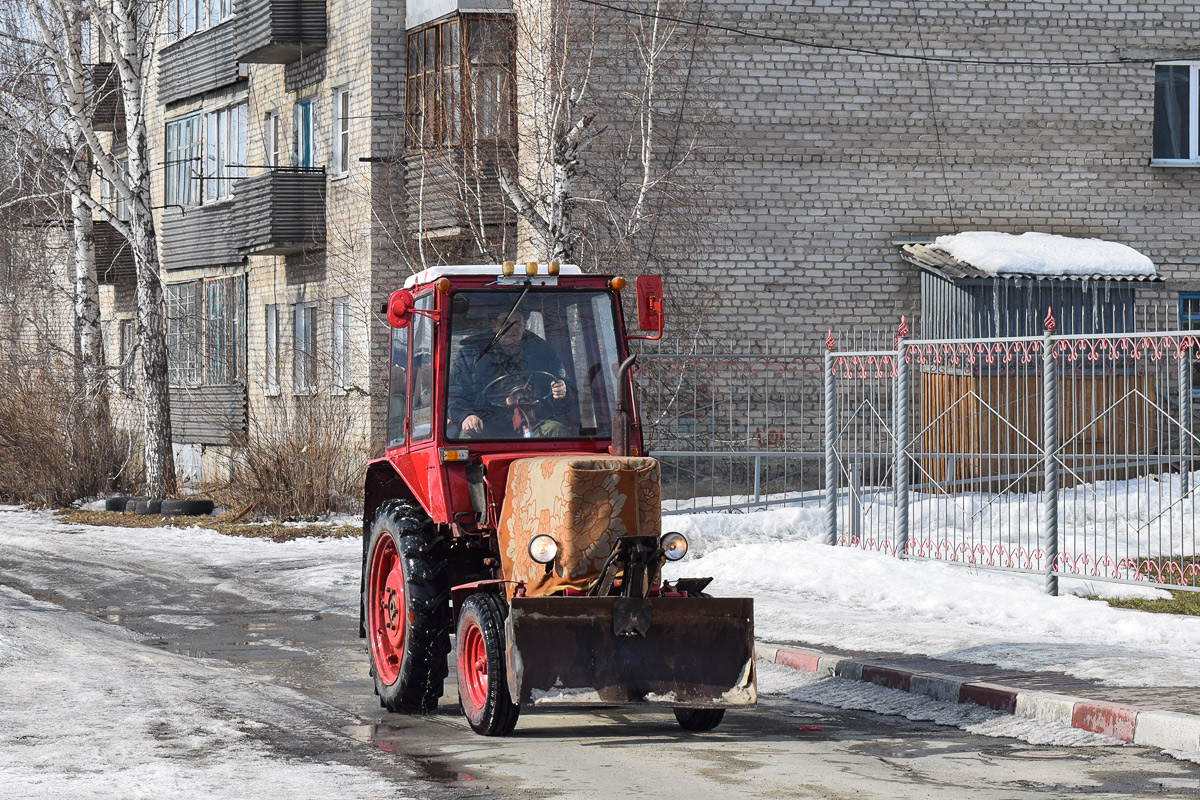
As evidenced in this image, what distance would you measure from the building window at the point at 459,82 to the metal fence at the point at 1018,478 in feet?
21.3

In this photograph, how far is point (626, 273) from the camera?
22.8m

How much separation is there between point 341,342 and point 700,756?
20608mm

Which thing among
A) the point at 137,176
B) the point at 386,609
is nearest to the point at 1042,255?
the point at 137,176

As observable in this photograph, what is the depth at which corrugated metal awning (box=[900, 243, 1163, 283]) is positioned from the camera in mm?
22609

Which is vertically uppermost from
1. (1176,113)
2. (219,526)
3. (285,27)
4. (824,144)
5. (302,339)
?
(285,27)

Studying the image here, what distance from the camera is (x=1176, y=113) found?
25.2 metres

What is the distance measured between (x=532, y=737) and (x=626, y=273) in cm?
1475

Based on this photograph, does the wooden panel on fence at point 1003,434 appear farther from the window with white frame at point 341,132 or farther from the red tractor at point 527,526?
the window with white frame at point 341,132

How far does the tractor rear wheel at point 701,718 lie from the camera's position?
873cm

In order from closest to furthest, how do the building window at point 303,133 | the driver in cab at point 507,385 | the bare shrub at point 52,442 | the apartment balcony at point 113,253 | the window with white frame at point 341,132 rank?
the driver in cab at point 507,385
the bare shrub at point 52,442
the window with white frame at point 341,132
the building window at point 303,133
the apartment balcony at point 113,253

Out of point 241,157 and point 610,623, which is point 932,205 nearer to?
point 241,157

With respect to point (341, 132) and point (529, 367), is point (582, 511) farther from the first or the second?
point (341, 132)

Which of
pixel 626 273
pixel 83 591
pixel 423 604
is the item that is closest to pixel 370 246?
pixel 626 273

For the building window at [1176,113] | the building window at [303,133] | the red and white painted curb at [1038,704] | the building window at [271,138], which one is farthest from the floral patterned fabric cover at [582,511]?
the building window at [271,138]
